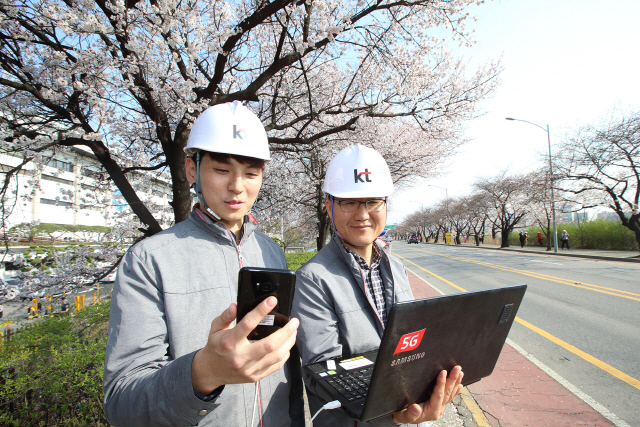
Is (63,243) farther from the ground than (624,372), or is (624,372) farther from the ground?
(63,243)

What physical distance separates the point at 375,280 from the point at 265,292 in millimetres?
1135

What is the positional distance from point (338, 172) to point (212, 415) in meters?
1.34

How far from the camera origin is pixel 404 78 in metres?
8.03

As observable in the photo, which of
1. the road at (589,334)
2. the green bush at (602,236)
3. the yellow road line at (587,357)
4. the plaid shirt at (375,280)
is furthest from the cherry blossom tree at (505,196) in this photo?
the plaid shirt at (375,280)

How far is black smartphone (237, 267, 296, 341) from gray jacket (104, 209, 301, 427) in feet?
0.70

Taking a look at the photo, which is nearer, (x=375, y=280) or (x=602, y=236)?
(x=375, y=280)

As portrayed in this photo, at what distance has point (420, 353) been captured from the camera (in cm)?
119

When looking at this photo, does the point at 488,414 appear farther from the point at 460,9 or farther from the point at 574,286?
the point at 574,286

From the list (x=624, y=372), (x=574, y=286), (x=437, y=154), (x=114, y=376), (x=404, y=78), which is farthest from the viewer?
(x=437, y=154)

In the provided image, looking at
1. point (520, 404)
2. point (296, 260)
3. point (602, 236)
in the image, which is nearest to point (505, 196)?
point (602, 236)

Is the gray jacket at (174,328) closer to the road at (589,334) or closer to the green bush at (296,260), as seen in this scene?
the road at (589,334)

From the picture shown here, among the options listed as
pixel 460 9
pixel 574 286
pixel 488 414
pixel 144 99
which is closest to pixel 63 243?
pixel 144 99

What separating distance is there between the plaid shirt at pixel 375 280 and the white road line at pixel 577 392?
3002mm

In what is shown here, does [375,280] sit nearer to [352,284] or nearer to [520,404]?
[352,284]
